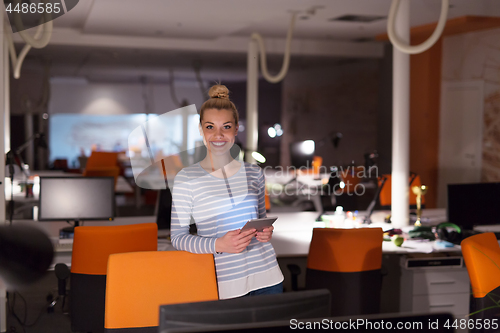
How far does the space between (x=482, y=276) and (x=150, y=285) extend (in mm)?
1679

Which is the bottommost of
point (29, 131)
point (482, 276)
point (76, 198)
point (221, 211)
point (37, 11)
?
point (482, 276)

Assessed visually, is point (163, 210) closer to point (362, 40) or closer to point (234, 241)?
point (234, 241)

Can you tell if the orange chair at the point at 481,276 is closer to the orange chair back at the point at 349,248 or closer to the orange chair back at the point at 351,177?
the orange chair back at the point at 349,248

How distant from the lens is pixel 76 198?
394 cm

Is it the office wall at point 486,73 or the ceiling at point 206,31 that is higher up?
the ceiling at point 206,31

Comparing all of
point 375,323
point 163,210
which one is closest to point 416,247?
point 163,210

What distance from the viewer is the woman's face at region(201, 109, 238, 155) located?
207 cm

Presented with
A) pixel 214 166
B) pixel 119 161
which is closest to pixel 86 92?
pixel 119 161

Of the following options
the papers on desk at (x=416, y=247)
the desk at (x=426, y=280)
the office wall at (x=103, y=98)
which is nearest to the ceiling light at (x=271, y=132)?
the desk at (x=426, y=280)

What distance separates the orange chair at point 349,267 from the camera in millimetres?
3141

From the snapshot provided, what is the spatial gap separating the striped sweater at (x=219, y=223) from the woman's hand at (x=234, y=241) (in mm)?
44

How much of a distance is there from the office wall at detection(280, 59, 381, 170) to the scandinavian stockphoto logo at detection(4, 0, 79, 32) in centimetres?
729

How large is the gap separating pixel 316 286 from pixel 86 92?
13.2 metres

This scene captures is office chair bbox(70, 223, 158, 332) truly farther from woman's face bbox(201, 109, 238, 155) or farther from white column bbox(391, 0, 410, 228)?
white column bbox(391, 0, 410, 228)
